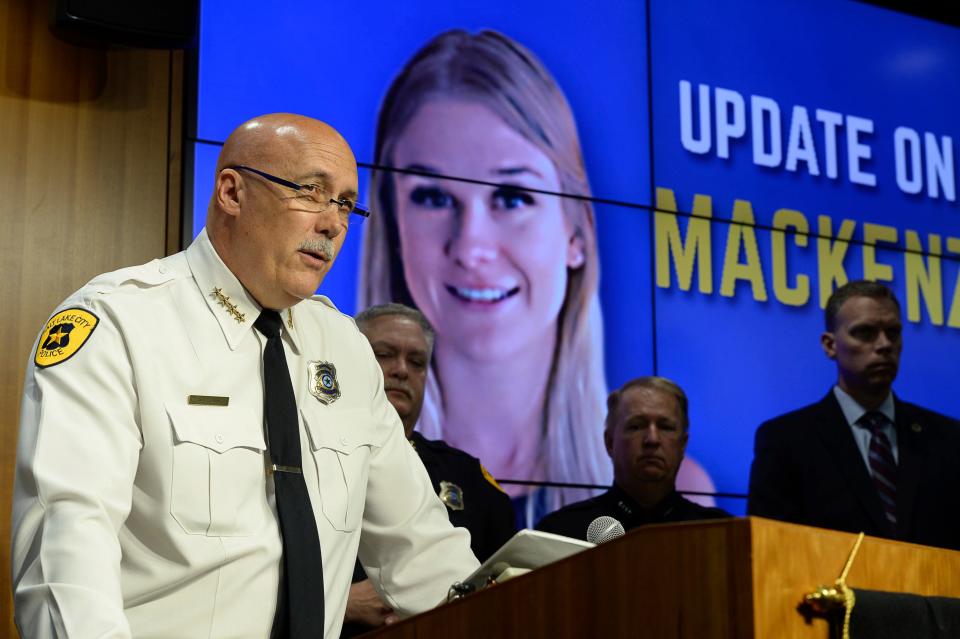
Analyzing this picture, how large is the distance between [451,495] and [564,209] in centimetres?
169

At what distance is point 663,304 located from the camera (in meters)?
4.74

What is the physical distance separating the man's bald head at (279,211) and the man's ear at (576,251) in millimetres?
2619

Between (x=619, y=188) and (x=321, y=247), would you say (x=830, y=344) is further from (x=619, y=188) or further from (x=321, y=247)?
(x=321, y=247)

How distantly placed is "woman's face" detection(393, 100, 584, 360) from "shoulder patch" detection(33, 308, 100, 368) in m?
2.56

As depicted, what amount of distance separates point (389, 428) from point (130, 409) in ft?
1.65

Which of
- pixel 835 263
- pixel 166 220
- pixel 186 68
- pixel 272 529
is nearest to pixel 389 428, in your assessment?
pixel 272 529

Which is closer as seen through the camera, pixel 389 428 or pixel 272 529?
pixel 272 529

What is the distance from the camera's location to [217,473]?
1744mm

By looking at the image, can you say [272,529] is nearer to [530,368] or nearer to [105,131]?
[105,131]

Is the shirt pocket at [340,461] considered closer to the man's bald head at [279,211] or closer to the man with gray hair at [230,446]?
the man with gray hair at [230,446]

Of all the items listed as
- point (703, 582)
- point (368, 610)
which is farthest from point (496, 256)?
point (703, 582)

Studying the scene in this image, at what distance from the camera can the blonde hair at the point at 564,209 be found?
4.27 m

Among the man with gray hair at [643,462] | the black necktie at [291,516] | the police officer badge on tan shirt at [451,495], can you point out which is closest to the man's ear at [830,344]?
the man with gray hair at [643,462]

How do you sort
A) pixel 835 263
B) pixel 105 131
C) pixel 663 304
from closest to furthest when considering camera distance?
pixel 105 131
pixel 663 304
pixel 835 263
